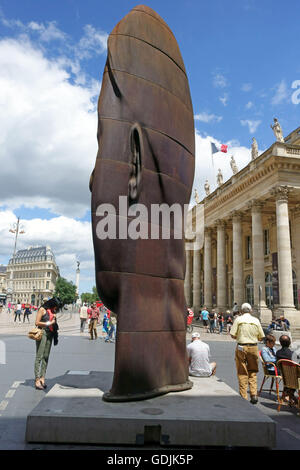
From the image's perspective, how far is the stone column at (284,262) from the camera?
27155 mm

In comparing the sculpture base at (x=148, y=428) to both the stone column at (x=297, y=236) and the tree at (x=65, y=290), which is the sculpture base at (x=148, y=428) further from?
the tree at (x=65, y=290)

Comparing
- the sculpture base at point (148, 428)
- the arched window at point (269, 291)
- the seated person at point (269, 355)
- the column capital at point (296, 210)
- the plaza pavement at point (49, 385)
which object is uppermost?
the column capital at point (296, 210)

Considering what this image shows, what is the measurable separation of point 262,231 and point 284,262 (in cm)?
747

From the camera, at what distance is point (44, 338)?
25.7 ft

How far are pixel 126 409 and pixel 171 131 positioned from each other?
465cm

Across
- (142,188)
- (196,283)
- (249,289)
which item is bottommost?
(249,289)

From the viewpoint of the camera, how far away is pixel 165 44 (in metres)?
6.84

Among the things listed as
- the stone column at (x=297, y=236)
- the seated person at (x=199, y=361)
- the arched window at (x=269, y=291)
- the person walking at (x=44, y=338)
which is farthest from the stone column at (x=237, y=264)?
the person walking at (x=44, y=338)

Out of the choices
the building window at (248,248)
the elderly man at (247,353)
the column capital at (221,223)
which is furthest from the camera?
the building window at (248,248)

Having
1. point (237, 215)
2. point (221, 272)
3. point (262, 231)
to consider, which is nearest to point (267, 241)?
point (262, 231)
